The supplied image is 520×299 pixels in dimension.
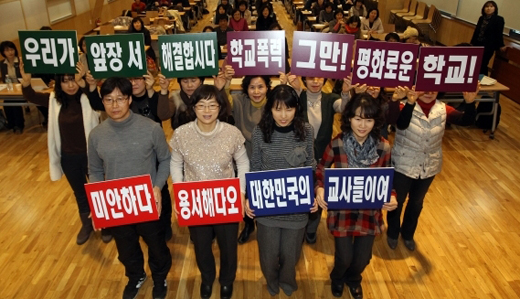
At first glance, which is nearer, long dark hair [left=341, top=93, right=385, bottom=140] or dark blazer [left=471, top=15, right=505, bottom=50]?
long dark hair [left=341, top=93, right=385, bottom=140]

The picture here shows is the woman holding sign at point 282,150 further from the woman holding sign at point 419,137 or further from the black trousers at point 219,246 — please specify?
the woman holding sign at point 419,137

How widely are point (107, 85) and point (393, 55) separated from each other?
6.14 feet

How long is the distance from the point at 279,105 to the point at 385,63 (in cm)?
99

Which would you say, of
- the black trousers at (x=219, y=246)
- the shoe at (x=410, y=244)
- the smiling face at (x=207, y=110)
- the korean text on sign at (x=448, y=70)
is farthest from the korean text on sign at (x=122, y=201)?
the shoe at (x=410, y=244)

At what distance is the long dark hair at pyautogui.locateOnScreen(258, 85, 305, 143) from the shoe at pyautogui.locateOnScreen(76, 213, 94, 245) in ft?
6.46

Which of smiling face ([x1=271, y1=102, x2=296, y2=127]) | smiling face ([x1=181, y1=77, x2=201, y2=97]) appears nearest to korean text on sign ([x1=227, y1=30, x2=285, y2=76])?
smiling face ([x1=181, y1=77, x2=201, y2=97])

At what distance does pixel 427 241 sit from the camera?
3594 mm

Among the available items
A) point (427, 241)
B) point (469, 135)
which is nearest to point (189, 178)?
point (427, 241)

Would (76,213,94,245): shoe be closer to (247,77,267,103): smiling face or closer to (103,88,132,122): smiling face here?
(103,88,132,122): smiling face

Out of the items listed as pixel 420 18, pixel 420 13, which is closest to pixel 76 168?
pixel 420 18

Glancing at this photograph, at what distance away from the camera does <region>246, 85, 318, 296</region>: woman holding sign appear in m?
2.42

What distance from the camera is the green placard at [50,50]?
3086mm

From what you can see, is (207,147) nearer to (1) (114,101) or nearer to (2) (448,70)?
(1) (114,101)

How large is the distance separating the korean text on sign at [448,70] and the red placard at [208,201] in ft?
4.79
